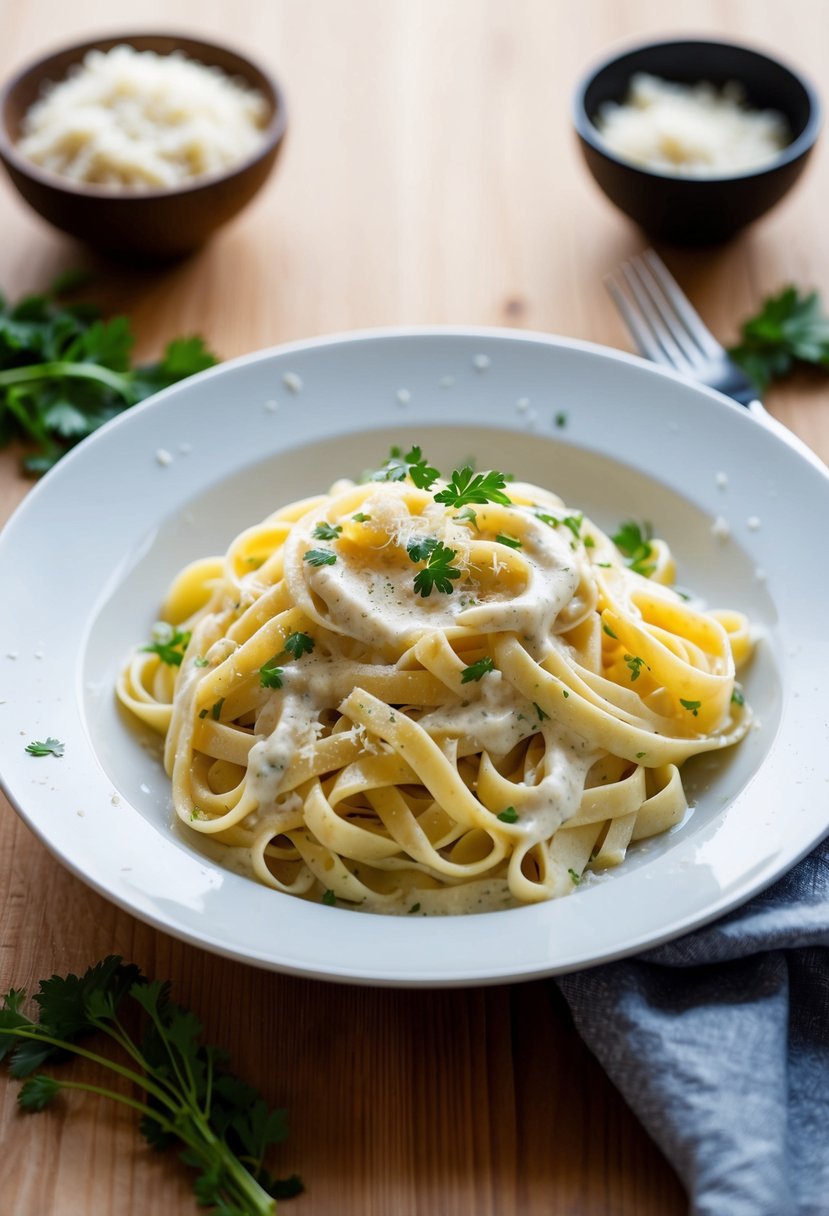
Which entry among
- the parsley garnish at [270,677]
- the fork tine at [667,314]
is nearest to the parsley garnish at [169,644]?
the parsley garnish at [270,677]

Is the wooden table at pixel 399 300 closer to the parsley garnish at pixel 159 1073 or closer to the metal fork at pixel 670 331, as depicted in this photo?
the parsley garnish at pixel 159 1073

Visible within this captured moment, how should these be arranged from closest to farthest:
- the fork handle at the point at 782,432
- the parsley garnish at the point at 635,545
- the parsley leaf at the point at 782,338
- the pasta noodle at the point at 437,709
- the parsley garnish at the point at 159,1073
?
the parsley garnish at the point at 159,1073
the pasta noodle at the point at 437,709
the fork handle at the point at 782,432
the parsley garnish at the point at 635,545
the parsley leaf at the point at 782,338

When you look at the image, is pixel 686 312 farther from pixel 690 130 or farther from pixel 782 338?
pixel 690 130

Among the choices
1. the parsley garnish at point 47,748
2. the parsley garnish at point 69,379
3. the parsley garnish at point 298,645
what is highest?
the parsley garnish at point 298,645

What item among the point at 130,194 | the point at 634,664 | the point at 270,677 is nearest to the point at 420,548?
the point at 270,677

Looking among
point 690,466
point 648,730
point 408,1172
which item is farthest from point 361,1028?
point 690,466
